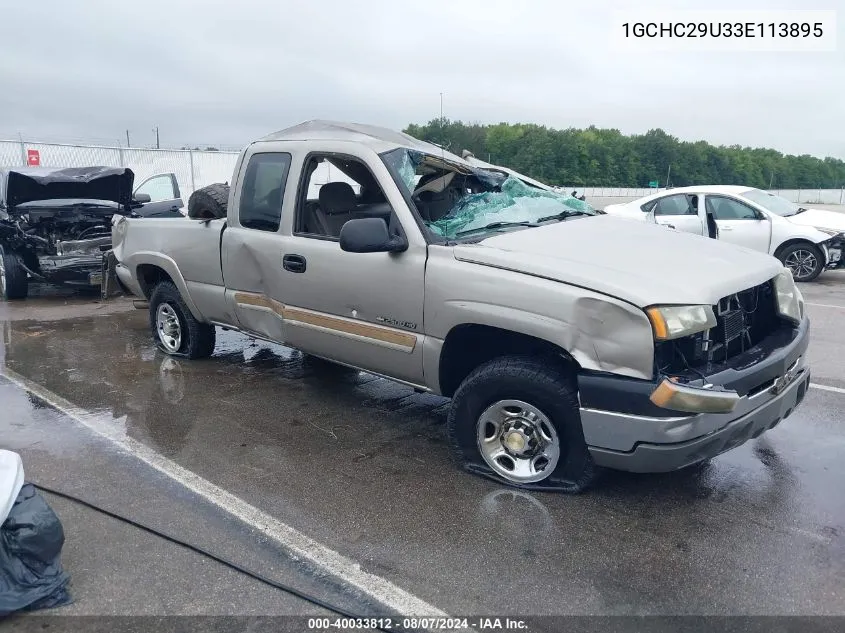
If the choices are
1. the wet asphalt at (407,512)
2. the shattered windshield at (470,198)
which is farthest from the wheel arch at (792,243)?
the shattered windshield at (470,198)

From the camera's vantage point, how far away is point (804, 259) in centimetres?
1104

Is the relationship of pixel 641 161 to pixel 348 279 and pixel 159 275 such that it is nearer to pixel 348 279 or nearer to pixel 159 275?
pixel 159 275

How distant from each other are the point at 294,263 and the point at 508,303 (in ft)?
5.69

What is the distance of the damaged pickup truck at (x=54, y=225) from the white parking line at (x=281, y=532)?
17.2ft

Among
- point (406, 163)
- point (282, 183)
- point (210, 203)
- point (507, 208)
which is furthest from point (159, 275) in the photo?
point (507, 208)

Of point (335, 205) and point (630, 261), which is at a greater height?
point (335, 205)

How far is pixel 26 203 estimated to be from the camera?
9.95 meters

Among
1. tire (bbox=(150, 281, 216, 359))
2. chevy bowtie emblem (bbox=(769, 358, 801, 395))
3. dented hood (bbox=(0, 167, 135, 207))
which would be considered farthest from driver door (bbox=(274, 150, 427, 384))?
dented hood (bbox=(0, 167, 135, 207))

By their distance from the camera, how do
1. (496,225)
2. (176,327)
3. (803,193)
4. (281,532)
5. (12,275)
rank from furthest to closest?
1. (803,193)
2. (12,275)
3. (176,327)
4. (496,225)
5. (281,532)

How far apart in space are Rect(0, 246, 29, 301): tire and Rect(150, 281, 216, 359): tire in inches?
178

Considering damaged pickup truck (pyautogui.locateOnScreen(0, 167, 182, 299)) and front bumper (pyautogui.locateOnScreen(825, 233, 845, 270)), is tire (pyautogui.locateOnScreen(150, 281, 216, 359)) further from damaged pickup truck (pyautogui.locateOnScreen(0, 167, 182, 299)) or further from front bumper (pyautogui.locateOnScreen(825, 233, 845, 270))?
front bumper (pyautogui.locateOnScreen(825, 233, 845, 270))

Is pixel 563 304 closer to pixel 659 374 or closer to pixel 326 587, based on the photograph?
pixel 659 374

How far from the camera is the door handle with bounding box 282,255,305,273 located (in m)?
4.59

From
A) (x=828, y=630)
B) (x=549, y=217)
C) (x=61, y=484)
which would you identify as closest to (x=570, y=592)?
(x=828, y=630)
